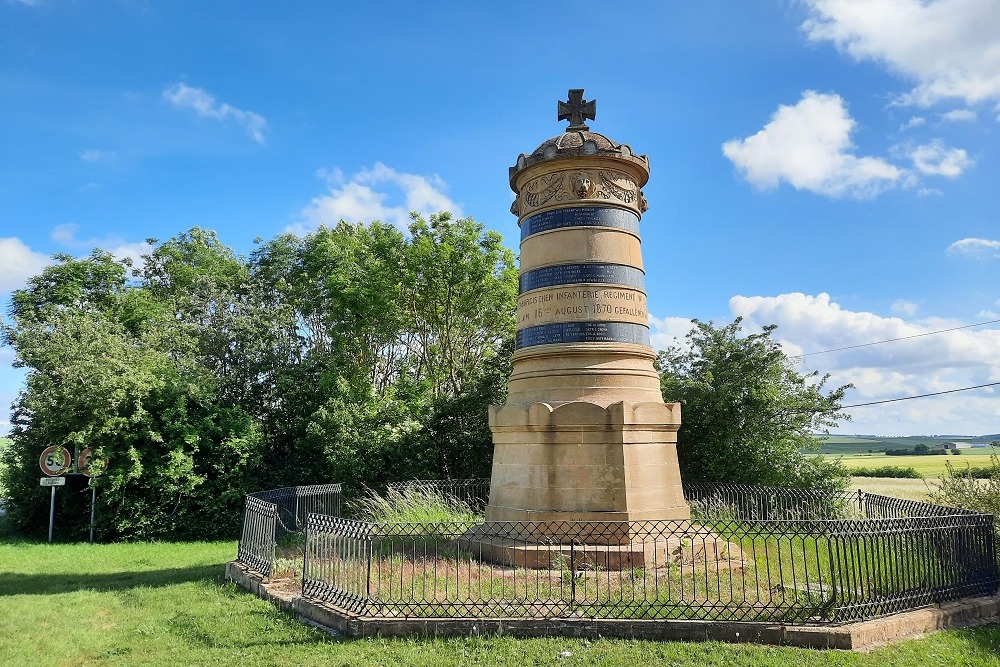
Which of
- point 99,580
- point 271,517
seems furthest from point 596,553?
point 99,580

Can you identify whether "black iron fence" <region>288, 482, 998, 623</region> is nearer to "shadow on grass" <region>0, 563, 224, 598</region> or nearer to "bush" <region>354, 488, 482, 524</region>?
"bush" <region>354, 488, 482, 524</region>

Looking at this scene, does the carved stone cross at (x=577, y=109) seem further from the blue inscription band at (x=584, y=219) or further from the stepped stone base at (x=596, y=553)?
the stepped stone base at (x=596, y=553)

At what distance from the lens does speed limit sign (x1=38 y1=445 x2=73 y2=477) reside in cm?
1617

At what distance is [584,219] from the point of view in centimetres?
1077

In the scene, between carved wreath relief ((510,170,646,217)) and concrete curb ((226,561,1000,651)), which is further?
carved wreath relief ((510,170,646,217))

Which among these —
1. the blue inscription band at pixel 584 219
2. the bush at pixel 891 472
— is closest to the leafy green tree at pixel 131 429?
the blue inscription band at pixel 584 219

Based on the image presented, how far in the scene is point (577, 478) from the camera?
31.6 feet

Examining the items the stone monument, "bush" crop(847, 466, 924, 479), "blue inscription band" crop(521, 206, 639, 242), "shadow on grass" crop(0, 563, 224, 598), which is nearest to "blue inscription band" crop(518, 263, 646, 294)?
the stone monument

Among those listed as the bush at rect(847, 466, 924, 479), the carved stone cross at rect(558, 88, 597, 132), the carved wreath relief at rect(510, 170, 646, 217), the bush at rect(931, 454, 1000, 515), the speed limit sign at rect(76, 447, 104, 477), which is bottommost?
the bush at rect(847, 466, 924, 479)

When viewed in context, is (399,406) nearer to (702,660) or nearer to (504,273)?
(504,273)

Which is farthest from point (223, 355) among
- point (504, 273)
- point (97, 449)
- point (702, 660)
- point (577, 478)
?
point (702, 660)

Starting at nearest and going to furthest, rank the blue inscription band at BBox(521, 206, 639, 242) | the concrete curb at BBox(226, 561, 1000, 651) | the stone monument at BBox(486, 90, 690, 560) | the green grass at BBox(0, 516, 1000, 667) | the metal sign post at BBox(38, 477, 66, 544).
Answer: the green grass at BBox(0, 516, 1000, 667), the concrete curb at BBox(226, 561, 1000, 651), the stone monument at BBox(486, 90, 690, 560), the blue inscription band at BBox(521, 206, 639, 242), the metal sign post at BBox(38, 477, 66, 544)

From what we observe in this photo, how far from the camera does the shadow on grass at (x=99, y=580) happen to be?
408 inches

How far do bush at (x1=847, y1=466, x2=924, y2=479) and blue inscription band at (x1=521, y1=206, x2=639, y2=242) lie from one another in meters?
28.6
